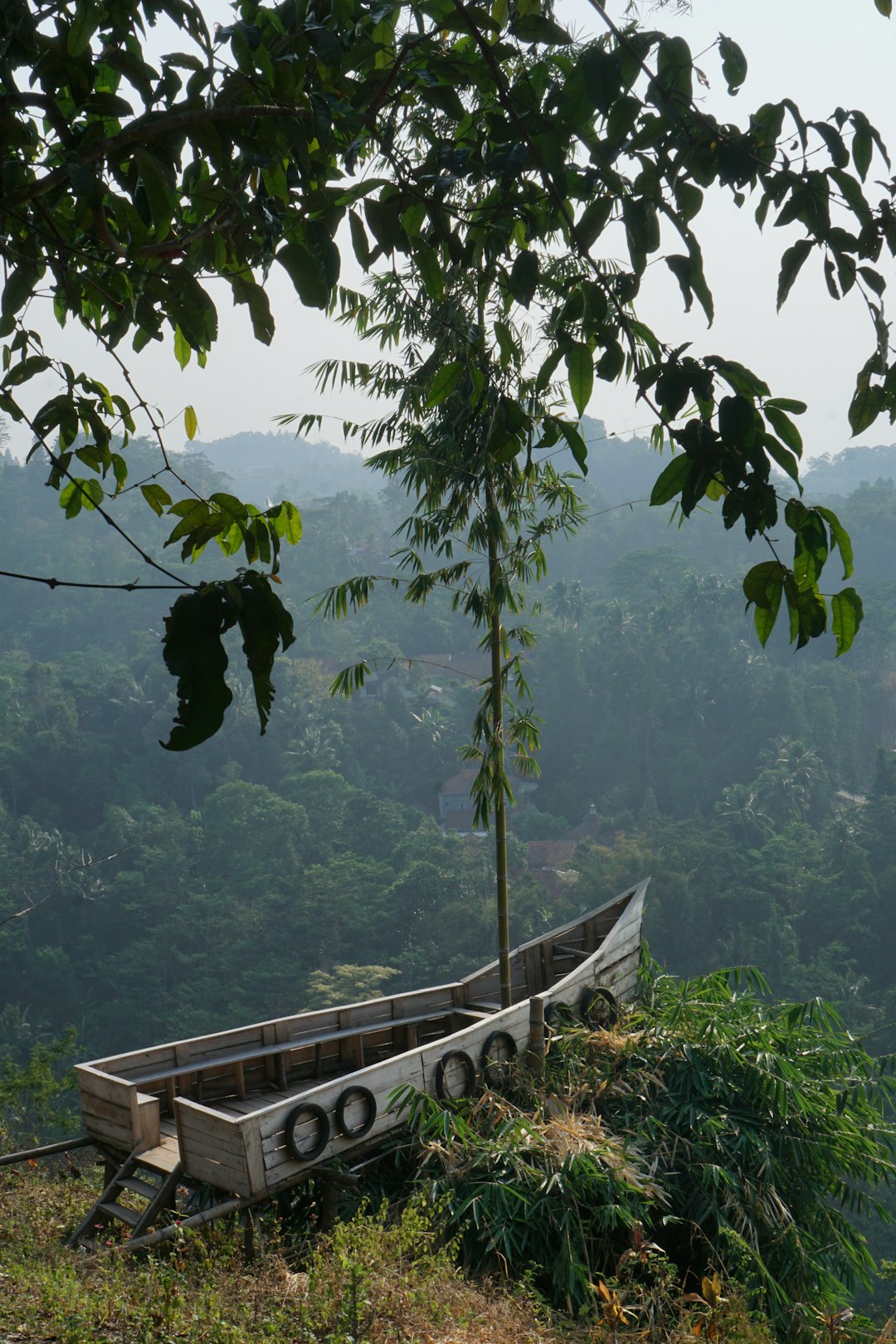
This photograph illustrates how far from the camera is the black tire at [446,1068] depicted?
382cm

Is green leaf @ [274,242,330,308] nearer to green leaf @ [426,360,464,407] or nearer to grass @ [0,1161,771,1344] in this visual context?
green leaf @ [426,360,464,407]

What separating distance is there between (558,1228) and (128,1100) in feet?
4.48

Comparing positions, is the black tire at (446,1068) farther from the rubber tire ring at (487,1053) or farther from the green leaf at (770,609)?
the green leaf at (770,609)

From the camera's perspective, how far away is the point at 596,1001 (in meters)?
4.50

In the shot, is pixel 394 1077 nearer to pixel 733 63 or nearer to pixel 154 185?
pixel 154 185

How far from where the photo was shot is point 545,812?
28.5 metres

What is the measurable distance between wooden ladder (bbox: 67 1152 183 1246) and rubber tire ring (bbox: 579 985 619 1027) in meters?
1.78

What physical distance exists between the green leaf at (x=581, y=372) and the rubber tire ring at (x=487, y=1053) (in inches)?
132

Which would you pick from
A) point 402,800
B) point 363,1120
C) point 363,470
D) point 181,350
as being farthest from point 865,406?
point 402,800

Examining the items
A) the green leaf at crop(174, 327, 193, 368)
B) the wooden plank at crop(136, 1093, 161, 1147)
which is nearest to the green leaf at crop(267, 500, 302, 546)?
the green leaf at crop(174, 327, 193, 368)

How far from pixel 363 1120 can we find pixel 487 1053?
A: 639mm

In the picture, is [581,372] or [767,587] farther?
[581,372]

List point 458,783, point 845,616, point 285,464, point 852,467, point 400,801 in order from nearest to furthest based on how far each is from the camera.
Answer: point 845,616 < point 400,801 < point 458,783 < point 852,467 < point 285,464

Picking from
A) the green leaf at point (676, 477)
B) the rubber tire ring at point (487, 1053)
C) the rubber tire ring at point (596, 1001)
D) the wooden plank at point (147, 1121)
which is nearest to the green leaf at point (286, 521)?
the green leaf at point (676, 477)
